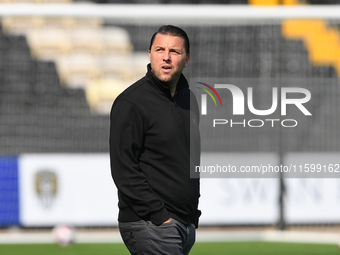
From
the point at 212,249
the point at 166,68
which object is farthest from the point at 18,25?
the point at 166,68

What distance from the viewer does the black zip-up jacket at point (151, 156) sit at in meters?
2.26

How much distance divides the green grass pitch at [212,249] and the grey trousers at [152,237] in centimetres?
387

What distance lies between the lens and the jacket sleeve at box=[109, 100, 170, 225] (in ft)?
7.38

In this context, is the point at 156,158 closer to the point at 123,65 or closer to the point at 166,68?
the point at 166,68

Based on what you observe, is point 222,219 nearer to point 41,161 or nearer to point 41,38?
point 41,161

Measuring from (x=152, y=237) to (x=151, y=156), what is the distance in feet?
1.09

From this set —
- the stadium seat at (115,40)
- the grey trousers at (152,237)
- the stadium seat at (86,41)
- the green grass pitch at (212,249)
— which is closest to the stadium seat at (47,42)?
the stadium seat at (86,41)

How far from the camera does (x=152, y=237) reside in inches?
89.9

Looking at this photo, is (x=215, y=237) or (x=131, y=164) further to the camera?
(x=215, y=237)

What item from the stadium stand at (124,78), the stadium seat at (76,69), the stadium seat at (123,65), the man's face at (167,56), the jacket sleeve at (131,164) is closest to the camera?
the jacket sleeve at (131,164)

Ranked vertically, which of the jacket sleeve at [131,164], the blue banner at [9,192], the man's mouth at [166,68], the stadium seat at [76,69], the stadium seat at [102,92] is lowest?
the blue banner at [9,192]

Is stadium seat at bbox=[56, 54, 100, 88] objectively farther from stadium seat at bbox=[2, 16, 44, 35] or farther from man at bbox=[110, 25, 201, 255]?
man at bbox=[110, 25, 201, 255]

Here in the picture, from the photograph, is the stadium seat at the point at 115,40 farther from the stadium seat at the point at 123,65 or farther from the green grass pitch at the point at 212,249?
the green grass pitch at the point at 212,249

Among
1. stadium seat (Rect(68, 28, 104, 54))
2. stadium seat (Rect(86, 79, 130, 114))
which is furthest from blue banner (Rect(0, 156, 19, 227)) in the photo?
stadium seat (Rect(68, 28, 104, 54))
